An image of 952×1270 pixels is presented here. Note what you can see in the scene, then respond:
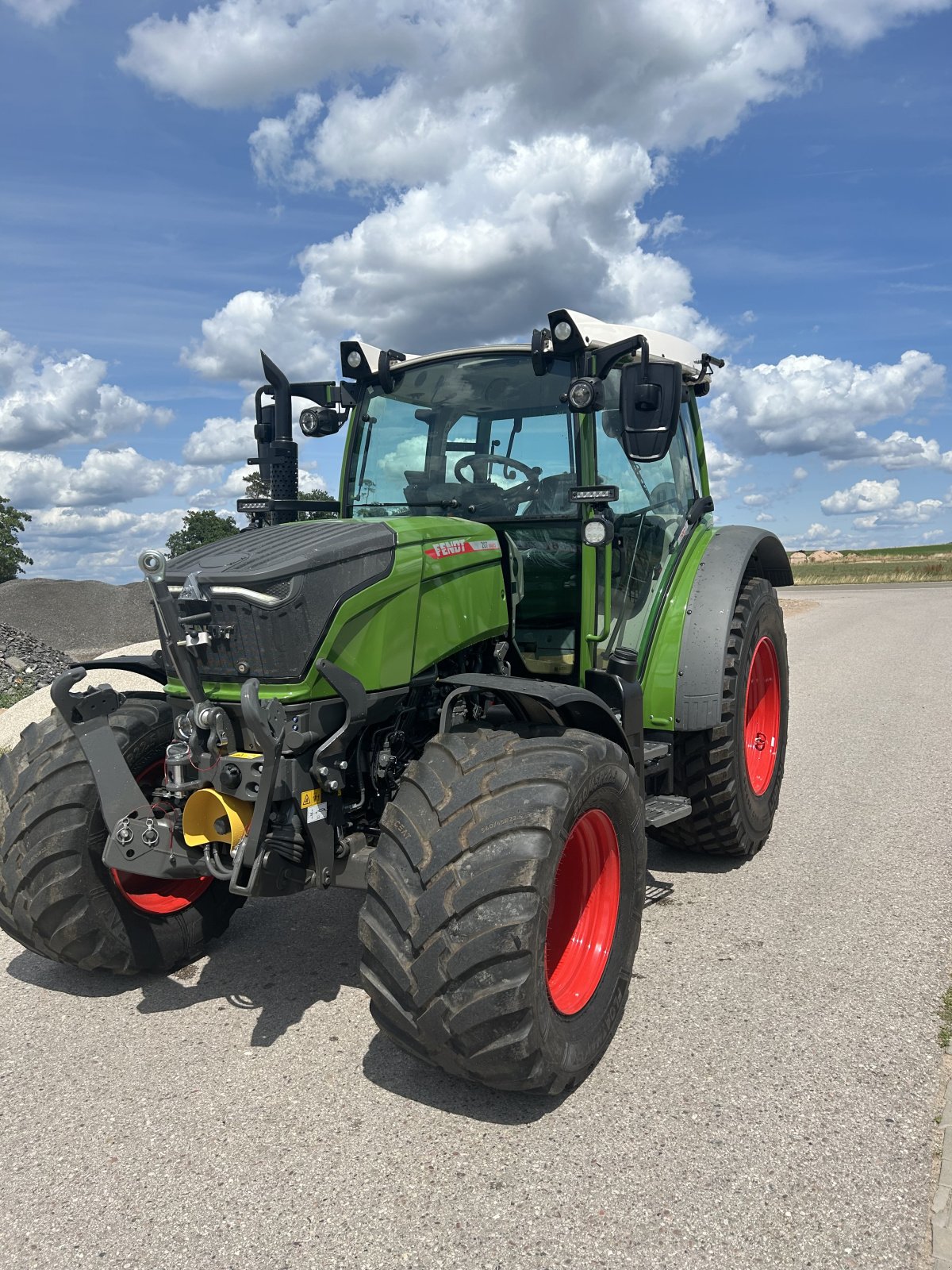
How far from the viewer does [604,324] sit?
433cm

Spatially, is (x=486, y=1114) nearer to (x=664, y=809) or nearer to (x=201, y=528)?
(x=664, y=809)

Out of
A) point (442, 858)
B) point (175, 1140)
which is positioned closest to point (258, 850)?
point (442, 858)

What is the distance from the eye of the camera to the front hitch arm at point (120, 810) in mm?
3193

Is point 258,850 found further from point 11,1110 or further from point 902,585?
point 902,585

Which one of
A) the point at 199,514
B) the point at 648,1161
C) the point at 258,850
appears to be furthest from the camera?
the point at 199,514

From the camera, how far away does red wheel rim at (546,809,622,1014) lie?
3336 mm

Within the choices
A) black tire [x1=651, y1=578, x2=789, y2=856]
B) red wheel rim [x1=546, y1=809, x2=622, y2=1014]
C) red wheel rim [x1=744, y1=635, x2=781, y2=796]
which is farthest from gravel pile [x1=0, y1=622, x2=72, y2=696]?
red wheel rim [x1=546, y1=809, x2=622, y2=1014]

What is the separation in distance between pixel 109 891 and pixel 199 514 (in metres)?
23.3

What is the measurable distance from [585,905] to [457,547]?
1.38 metres

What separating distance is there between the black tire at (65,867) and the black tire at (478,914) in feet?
4.21

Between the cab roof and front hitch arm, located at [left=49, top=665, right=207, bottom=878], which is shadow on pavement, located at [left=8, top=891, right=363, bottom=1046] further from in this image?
the cab roof

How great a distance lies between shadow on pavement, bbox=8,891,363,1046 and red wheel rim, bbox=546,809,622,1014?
91 centimetres

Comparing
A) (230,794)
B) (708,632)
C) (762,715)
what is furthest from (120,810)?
(762,715)

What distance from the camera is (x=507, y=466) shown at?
4.43 metres
